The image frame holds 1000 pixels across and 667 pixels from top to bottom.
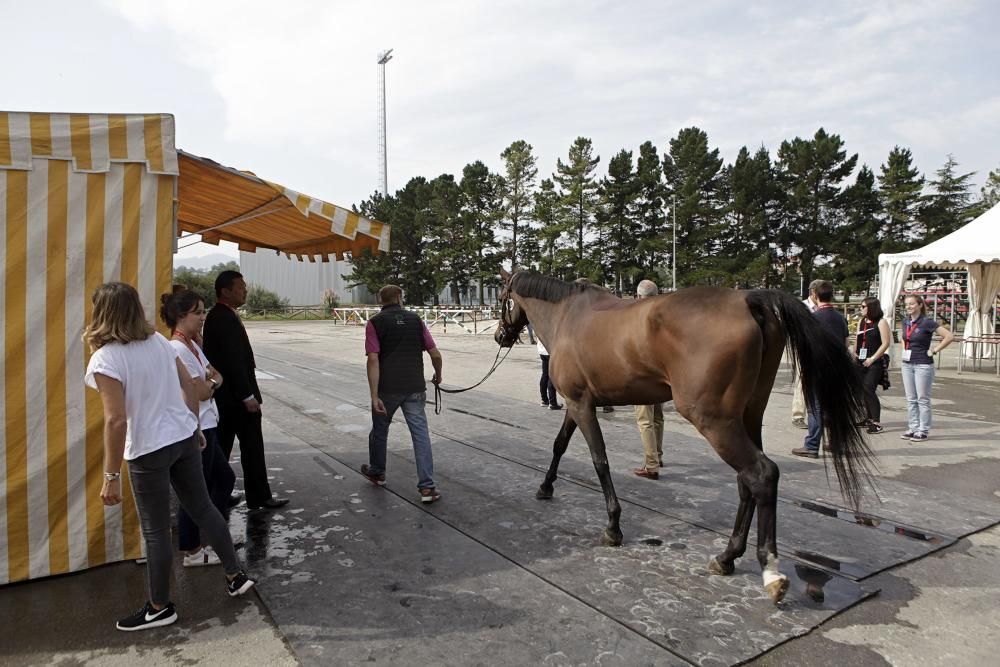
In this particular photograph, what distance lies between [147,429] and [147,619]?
974 mm

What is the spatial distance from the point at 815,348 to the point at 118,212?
4123 mm

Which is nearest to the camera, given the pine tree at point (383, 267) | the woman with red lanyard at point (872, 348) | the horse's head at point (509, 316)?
the horse's head at point (509, 316)

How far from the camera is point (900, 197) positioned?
4059cm

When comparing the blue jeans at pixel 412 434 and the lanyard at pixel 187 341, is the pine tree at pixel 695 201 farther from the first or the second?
the lanyard at pixel 187 341

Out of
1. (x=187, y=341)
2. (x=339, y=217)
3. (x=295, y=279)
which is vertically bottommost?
(x=187, y=341)

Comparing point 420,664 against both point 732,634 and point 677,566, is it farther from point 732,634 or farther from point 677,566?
point 677,566

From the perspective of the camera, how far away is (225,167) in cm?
379

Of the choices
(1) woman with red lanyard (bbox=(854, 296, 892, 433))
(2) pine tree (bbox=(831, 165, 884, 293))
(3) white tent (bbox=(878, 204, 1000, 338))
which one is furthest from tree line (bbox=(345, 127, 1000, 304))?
(1) woman with red lanyard (bbox=(854, 296, 892, 433))

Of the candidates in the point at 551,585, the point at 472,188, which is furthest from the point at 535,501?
the point at 472,188

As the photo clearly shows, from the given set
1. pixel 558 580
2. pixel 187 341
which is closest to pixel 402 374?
pixel 187 341

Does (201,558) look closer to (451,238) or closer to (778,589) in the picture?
(778,589)

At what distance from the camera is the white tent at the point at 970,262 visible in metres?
11.8

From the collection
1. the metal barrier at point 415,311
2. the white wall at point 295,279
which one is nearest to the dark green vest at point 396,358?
the metal barrier at point 415,311

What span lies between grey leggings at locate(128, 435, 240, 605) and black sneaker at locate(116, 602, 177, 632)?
0.05 meters
